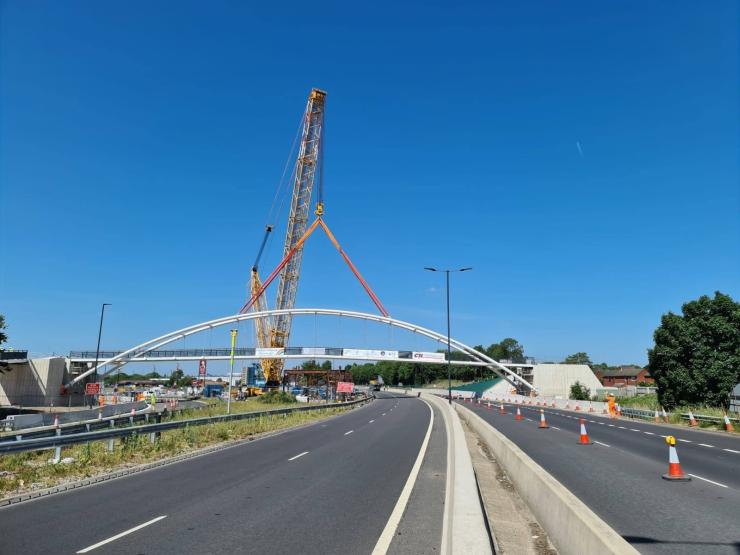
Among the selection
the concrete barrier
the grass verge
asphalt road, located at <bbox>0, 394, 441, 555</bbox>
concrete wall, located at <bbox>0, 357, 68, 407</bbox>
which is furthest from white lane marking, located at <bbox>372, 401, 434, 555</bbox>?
concrete wall, located at <bbox>0, 357, 68, 407</bbox>

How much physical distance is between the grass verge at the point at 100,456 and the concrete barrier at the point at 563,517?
998 cm

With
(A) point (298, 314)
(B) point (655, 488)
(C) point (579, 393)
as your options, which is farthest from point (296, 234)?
(B) point (655, 488)

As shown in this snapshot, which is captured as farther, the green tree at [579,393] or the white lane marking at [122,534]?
the green tree at [579,393]

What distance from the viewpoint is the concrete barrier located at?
4.88 meters

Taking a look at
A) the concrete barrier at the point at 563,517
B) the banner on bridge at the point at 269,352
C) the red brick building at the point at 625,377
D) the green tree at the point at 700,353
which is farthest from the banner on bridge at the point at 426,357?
the concrete barrier at the point at 563,517

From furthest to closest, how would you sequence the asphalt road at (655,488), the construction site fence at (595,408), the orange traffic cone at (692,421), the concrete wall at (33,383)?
the concrete wall at (33,383), the orange traffic cone at (692,421), the construction site fence at (595,408), the asphalt road at (655,488)

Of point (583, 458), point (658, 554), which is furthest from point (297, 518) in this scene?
point (583, 458)

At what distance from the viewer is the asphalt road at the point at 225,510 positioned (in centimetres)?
750

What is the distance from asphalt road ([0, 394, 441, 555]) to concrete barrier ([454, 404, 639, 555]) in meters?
2.30

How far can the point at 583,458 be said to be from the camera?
54.2 ft

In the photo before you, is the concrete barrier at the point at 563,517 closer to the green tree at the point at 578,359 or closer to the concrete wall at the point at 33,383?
the concrete wall at the point at 33,383

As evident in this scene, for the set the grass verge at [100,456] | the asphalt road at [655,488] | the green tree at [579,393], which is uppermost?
the green tree at [579,393]

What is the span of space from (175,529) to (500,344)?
628ft

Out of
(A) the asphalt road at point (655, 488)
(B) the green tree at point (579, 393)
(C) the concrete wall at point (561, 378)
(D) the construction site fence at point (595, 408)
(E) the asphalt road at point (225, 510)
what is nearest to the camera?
(E) the asphalt road at point (225, 510)
